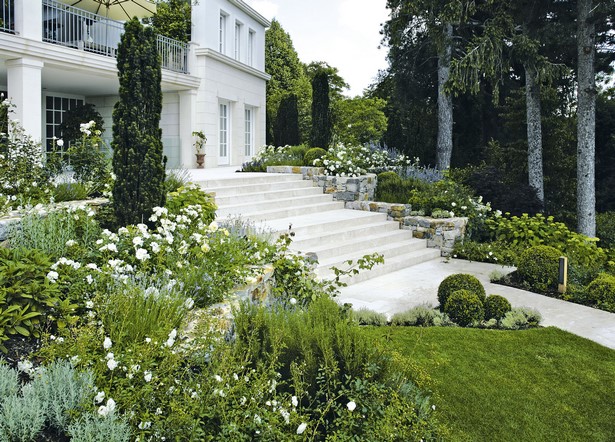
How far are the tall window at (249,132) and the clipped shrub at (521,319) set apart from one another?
13.9 metres

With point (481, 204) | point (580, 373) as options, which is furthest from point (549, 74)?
point (580, 373)

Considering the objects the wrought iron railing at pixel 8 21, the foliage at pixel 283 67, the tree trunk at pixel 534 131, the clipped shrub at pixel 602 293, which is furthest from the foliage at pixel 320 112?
the foliage at pixel 283 67

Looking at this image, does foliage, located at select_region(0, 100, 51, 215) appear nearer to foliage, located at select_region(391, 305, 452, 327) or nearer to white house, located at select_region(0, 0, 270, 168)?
foliage, located at select_region(391, 305, 452, 327)

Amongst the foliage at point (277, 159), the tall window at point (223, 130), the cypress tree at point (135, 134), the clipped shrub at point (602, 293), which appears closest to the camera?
the cypress tree at point (135, 134)

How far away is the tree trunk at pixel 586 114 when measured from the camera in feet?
36.2

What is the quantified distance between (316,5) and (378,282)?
530 inches

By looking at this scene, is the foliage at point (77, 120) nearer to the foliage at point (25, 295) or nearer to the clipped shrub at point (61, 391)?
the foliage at point (25, 295)

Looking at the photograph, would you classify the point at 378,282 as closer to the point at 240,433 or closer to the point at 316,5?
the point at 240,433

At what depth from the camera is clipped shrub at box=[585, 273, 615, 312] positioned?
6000mm

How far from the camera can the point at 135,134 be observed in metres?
5.12

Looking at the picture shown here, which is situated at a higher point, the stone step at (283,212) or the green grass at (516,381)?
the stone step at (283,212)

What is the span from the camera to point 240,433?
233 cm

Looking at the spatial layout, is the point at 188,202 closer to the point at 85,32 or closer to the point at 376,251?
the point at 376,251

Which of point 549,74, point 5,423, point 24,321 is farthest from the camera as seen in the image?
point 549,74
